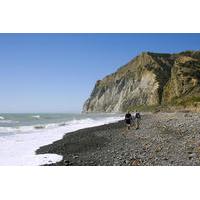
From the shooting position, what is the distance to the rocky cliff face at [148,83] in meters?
69.9

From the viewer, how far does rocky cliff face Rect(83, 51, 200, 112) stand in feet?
229

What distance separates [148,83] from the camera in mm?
92875

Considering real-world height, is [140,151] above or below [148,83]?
below

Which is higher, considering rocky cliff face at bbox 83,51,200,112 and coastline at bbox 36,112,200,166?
rocky cliff face at bbox 83,51,200,112

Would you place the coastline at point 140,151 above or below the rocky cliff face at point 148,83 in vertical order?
below

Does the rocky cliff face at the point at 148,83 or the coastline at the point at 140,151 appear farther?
the rocky cliff face at the point at 148,83

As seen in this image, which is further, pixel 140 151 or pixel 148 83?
pixel 148 83

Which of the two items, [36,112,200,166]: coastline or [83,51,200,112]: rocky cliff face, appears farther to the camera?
[83,51,200,112]: rocky cliff face

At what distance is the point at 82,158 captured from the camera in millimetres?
15164
